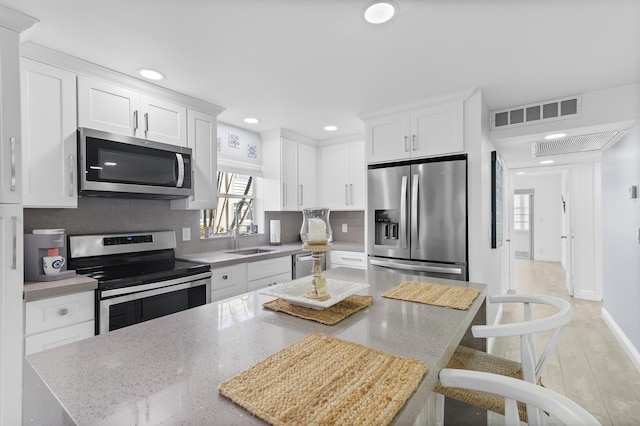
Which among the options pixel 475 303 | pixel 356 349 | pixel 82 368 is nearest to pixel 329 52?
pixel 475 303

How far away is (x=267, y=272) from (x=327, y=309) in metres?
2.01

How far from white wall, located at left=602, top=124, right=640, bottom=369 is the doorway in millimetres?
5371

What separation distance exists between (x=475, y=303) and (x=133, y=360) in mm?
1292

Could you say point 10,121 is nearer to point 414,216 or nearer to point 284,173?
point 284,173

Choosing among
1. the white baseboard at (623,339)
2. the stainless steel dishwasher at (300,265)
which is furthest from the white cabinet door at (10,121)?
the white baseboard at (623,339)

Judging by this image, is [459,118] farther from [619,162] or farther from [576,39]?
[619,162]

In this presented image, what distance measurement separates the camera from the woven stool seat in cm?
112

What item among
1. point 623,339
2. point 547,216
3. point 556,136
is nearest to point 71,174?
point 556,136

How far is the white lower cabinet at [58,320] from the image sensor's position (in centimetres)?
166

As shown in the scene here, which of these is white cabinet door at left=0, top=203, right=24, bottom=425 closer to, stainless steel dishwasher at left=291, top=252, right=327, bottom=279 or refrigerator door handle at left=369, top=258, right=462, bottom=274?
stainless steel dishwasher at left=291, top=252, right=327, bottom=279

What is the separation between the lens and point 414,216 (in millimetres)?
2854

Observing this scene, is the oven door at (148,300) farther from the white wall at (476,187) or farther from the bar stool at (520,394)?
the white wall at (476,187)

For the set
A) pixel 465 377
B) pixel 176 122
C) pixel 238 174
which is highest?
pixel 176 122

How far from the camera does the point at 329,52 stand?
78.6 inches
